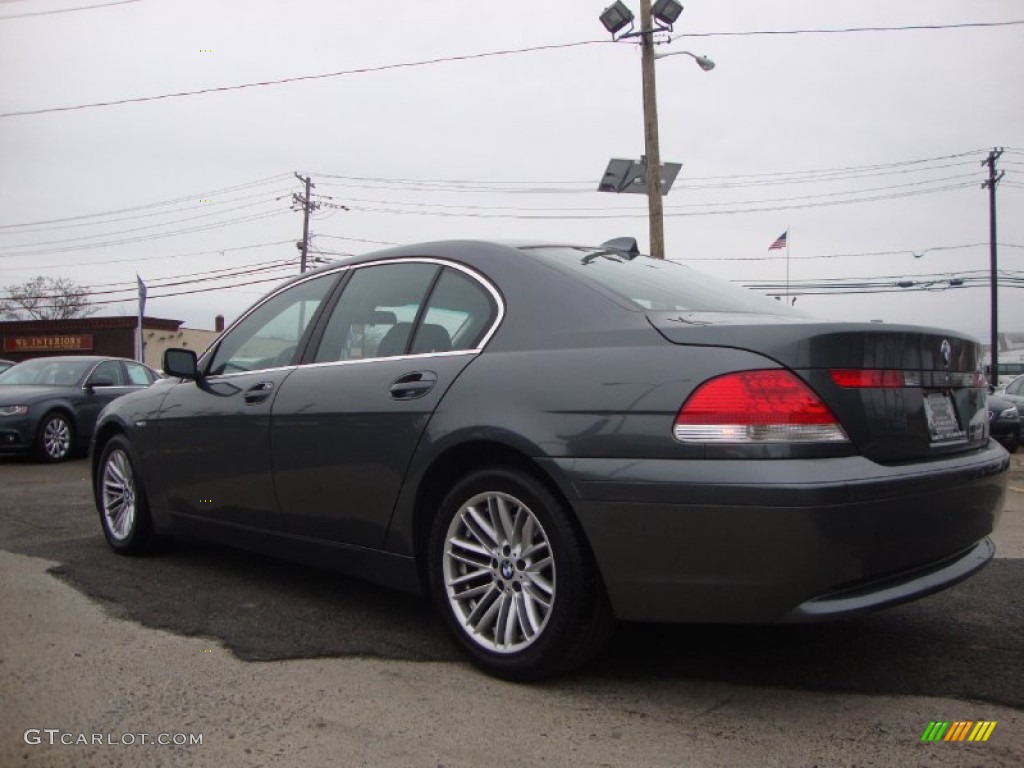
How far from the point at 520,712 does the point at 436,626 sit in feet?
3.10

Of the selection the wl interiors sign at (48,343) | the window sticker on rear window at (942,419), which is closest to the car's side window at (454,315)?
the window sticker on rear window at (942,419)

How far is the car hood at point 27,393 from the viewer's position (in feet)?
34.5

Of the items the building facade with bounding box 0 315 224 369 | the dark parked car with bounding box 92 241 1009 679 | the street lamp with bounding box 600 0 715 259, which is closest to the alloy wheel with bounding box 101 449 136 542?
the dark parked car with bounding box 92 241 1009 679

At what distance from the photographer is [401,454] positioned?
3.10m

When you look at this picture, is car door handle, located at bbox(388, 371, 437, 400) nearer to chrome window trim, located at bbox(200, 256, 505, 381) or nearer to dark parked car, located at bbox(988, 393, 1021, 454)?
chrome window trim, located at bbox(200, 256, 505, 381)

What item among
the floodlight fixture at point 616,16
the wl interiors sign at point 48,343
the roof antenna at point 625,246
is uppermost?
the floodlight fixture at point 616,16

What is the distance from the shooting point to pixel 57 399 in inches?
424

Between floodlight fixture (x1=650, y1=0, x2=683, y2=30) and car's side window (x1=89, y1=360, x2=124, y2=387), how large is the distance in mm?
9892

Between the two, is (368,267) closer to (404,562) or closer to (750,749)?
(404,562)

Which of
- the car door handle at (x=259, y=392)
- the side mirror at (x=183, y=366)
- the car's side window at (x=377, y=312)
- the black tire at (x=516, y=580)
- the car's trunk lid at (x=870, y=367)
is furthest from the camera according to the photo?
the side mirror at (x=183, y=366)

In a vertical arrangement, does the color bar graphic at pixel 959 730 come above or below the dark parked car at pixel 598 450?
below

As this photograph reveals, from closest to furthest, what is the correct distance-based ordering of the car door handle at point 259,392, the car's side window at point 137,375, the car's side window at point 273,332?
A: 1. the car door handle at point 259,392
2. the car's side window at point 273,332
3. the car's side window at point 137,375

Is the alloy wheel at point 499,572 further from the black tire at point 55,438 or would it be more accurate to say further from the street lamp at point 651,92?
the street lamp at point 651,92

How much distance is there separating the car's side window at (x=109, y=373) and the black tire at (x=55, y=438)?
2.38 ft
